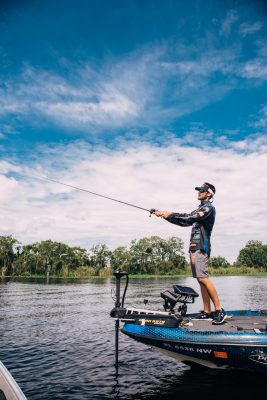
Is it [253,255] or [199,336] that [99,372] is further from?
[253,255]

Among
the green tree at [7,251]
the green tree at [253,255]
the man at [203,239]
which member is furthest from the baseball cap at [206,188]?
the green tree at [253,255]

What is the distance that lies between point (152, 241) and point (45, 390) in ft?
348

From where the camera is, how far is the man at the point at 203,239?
6.46m

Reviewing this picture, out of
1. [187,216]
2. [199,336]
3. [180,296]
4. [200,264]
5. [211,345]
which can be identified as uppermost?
[187,216]

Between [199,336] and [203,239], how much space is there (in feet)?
5.93

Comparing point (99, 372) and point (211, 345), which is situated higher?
point (211, 345)

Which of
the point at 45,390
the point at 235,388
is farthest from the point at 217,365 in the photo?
the point at 45,390

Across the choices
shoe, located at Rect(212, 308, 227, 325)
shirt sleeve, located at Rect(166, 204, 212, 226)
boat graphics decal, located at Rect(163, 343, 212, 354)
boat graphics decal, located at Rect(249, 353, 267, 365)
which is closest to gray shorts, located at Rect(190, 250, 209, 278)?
shirt sleeve, located at Rect(166, 204, 212, 226)

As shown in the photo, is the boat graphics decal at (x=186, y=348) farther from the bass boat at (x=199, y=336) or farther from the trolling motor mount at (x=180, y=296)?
the trolling motor mount at (x=180, y=296)

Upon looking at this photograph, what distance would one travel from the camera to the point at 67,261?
3393 inches

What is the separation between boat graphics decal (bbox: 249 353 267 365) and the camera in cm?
546

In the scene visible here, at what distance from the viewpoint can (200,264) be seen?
6.50m

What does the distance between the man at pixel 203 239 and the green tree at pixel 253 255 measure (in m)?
150

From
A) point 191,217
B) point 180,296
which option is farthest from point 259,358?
point 191,217
